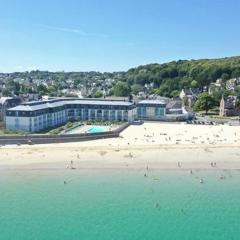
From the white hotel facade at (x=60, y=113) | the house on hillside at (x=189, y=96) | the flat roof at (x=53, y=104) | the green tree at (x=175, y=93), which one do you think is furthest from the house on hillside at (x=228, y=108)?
the green tree at (x=175, y=93)

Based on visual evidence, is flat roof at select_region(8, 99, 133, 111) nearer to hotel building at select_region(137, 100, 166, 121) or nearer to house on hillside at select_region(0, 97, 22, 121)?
hotel building at select_region(137, 100, 166, 121)

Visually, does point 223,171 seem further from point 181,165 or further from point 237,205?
point 237,205

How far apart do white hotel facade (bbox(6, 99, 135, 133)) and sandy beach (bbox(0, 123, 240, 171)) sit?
688cm

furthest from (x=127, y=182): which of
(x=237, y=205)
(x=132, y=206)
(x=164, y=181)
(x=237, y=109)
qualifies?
(x=237, y=109)

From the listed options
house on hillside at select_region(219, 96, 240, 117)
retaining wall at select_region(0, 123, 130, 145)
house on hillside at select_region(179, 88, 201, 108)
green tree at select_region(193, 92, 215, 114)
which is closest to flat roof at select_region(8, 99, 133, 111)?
retaining wall at select_region(0, 123, 130, 145)

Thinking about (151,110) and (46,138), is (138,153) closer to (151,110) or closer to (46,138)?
(46,138)

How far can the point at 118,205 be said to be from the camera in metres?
23.3

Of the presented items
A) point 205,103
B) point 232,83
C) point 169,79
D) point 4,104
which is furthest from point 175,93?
point 4,104

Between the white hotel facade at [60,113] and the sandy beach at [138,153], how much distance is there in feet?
22.6

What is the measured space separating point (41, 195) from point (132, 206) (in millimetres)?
5482

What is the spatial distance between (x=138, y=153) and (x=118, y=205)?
1137 centimetres

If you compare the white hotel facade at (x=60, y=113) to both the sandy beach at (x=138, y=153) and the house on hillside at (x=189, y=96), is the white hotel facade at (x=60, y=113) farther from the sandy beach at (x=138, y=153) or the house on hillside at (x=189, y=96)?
the house on hillside at (x=189, y=96)

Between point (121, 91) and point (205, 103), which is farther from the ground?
point (121, 91)

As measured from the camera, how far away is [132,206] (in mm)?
23109
